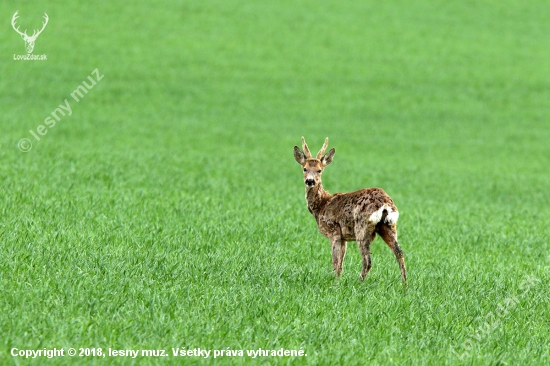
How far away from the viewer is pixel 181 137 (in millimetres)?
27766

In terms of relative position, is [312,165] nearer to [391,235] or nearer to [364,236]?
[364,236]

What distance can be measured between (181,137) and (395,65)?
1692 cm

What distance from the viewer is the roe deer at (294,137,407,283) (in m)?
8.47

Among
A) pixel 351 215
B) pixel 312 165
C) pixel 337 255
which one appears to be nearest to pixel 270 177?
pixel 312 165

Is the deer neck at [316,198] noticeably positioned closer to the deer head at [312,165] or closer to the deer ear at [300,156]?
the deer head at [312,165]

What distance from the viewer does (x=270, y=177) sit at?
21.8 m

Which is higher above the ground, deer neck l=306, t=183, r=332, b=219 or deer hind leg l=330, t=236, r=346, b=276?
deer neck l=306, t=183, r=332, b=219

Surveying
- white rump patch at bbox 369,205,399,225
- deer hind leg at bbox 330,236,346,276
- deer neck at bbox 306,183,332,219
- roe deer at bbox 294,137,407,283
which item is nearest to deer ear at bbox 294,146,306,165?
roe deer at bbox 294,137,407,283

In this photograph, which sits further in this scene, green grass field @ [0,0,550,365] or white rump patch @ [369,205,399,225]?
white rump patch @ [369,205,399,225]

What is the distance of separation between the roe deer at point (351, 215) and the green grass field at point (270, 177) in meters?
0.50

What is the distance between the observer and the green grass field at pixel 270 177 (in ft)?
23.0

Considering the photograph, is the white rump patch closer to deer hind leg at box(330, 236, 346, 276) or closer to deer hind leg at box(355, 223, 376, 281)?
deer hind leg at box(355, 223, 376, 281)

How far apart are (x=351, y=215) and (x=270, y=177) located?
13011 mm

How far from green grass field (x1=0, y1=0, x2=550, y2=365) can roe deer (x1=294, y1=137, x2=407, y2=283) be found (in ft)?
1.64
